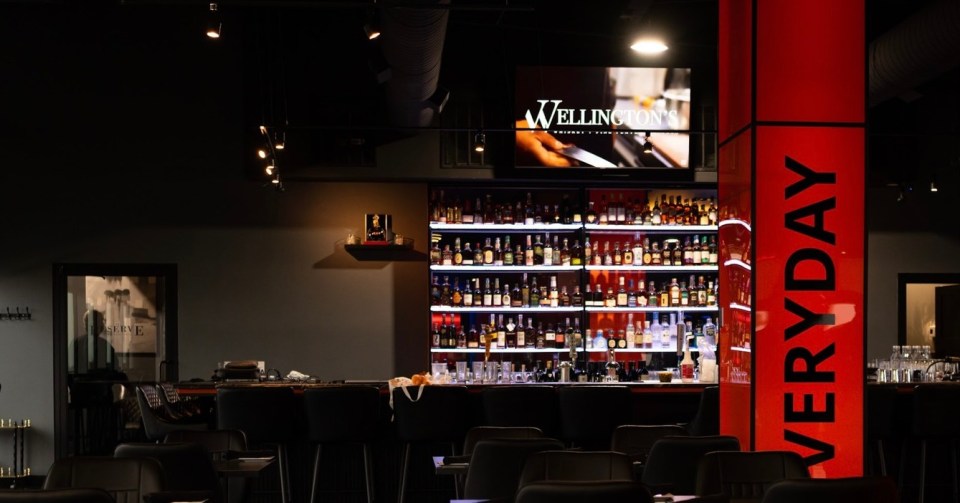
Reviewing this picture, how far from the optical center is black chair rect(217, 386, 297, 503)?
21.9 ft

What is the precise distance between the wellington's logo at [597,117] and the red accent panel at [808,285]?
162 inches

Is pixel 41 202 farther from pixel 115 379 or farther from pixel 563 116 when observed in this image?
pixel 563 116

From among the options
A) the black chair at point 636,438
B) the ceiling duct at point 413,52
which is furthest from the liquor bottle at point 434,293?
the black chair at point 636,438

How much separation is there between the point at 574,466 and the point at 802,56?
252 cm

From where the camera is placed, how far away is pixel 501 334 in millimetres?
9734

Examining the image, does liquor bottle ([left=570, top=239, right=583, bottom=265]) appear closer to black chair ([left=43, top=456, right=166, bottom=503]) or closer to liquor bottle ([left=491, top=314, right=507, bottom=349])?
liquor bottle ([left=491, top=314, right=507, bottom=349])

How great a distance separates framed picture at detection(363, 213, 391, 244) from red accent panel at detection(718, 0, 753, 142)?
14.7ft

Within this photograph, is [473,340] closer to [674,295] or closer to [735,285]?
[674,295]

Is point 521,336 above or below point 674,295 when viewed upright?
below

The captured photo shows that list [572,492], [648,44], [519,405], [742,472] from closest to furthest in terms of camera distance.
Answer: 1. [572,492]
2. [742,472]
3. [648,44]
4. [519,405]

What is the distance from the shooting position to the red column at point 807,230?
5.15 m
